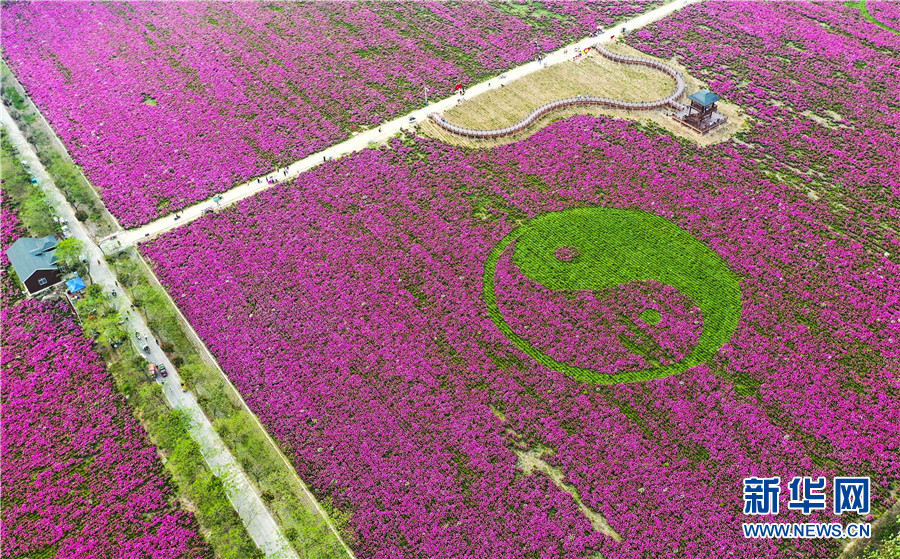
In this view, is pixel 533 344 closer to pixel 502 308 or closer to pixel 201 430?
pixel 502 308

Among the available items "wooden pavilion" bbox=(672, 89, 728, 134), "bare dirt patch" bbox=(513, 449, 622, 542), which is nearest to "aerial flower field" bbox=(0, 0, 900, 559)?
"bare dirt patch" bbox=(513, 449, 622, 542)

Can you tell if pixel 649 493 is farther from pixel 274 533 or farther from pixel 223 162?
pixel 223 162

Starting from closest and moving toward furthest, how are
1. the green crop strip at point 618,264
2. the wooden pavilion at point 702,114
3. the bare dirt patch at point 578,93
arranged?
the green crop strip at point 618,264 → the wooden pavilion at point 702,114 → the bare dirt patch at point 578,93

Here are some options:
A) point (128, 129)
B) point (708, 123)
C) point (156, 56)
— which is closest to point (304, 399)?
point (128, 129)

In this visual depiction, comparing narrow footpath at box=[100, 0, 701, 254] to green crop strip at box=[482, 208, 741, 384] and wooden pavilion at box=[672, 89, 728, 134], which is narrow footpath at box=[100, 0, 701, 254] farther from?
green crop strip at box=[482, 208, 741, 384]

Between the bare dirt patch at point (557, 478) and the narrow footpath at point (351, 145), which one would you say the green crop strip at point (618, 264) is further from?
the narrow footpath at point (351, 145)

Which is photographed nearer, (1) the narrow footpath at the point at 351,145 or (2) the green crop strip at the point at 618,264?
(2) the green crop strip at the point at 618,264

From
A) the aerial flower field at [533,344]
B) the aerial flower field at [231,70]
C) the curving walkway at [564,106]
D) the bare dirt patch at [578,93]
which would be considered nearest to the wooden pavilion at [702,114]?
the bare dirt patch at [578,93]

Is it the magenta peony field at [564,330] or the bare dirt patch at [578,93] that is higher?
the bare dirt patch at [578,93]
